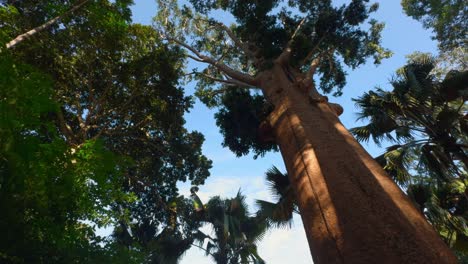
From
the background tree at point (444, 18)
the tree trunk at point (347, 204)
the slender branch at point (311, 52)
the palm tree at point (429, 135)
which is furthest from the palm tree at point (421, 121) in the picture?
the background tree at point (444, 18)

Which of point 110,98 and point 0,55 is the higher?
point 110,98

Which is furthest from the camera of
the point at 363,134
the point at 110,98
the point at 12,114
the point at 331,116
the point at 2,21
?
the point at 110,98

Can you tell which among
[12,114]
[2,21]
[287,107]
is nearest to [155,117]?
[2,21]

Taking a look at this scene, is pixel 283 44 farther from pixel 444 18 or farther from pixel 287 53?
pixel 444 18

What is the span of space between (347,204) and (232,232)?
12.2 meters

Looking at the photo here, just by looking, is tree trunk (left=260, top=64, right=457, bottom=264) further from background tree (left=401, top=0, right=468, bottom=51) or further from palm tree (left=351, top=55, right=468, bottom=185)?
background tree (left=401, top=0, right=468, bottom=51)

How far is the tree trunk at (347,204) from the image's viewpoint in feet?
8.82

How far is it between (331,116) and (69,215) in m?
5.16

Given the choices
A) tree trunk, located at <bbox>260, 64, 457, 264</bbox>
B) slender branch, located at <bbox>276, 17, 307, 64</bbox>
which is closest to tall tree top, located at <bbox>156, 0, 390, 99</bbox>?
slender branch, located at <bbox>276, 17, 307, 64</bbox>

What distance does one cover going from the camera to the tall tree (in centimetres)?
284

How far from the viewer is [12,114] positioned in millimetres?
3629

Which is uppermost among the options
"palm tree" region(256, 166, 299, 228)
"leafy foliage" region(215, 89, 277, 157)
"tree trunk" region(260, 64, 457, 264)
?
"leafy foliage" region(215, 89, 277, 157)

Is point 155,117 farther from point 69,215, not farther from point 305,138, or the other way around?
point 305,138

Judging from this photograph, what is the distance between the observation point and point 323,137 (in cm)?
450
